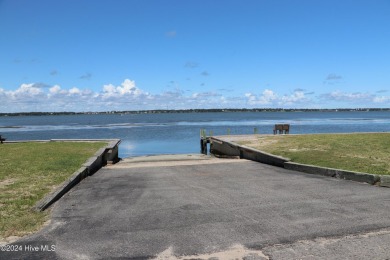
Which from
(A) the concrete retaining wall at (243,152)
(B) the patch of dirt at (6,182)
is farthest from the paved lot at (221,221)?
(A) the concrete retaining wall at (243,152)

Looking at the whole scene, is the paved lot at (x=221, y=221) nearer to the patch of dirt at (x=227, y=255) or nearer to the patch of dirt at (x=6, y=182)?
the patch of dirt at (x=227, y=255)

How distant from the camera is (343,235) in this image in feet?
18.8

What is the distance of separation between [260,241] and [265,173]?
22.9ft

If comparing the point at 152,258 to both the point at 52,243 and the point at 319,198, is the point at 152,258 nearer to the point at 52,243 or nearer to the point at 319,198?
the point at 52,243

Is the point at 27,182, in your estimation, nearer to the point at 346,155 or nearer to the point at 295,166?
the point at 295,166

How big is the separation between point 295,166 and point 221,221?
23.4 ft

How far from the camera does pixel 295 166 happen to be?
511 inches

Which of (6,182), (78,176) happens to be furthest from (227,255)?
(6,182)

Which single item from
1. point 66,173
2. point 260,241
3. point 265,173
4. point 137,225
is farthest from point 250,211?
point 66,173

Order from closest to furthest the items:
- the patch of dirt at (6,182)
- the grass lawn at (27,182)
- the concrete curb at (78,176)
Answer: the grass lawn at (27,182) < the concrete curb at (78,176) < the patch of dirt at (6,182)

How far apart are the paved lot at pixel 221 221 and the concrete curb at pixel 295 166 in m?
0.41

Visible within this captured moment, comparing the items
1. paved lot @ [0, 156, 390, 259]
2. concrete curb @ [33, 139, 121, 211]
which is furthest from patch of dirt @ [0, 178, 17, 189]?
paved lot @ [0, 156, 390, 259]

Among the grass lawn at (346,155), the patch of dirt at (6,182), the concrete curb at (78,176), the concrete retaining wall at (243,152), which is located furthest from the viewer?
the concrete retaining wall at (243,152)

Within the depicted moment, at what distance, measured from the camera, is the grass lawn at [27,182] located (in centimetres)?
652
